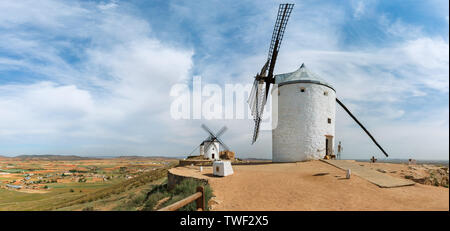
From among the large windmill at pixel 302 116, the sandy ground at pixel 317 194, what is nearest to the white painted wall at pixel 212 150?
the large windmill at pixel 302 116

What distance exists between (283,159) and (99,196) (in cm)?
1559

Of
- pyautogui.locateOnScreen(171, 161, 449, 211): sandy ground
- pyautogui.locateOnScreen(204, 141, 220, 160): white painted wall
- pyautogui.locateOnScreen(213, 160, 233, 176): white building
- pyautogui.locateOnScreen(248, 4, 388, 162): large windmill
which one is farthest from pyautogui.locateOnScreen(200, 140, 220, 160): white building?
pyautogui.locateOnScreen(171, 161, 449, 211): sandy ground

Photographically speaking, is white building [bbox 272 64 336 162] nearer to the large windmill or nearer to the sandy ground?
the large windmill

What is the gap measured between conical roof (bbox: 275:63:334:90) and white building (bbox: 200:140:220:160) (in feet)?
78.8

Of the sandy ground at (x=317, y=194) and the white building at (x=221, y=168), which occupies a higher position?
the white building at (x=221, y=168)

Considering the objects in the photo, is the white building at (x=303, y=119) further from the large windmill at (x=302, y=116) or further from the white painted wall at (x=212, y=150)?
the white painted wall at (x=212, y=150)

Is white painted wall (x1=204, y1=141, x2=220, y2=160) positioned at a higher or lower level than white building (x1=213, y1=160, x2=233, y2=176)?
lower

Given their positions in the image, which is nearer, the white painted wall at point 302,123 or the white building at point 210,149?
the white painted wall at point 302,123

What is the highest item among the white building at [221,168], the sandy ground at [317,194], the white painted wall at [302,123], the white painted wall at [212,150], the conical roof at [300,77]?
the conical roof at [300,77]

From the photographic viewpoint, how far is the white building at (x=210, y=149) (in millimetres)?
38812

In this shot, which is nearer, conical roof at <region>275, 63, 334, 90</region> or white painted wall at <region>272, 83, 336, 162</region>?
white painted wall at <region>272, 83, 336, 162</region>

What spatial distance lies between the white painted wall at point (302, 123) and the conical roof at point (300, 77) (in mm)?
303

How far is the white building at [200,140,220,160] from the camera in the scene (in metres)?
38.8
